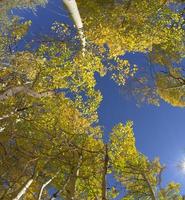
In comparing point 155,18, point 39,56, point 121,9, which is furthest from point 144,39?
point 39,56

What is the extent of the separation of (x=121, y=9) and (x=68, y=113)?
4.82 m

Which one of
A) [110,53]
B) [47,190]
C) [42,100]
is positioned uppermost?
[110,53]

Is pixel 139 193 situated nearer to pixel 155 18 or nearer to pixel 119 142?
pixel 119 142

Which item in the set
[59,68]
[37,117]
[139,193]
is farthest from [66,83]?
[139,193]

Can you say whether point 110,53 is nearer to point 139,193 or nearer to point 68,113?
point 68,113

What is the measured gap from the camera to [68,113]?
51.6ft

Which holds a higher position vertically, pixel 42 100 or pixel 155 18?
pixel 155 18

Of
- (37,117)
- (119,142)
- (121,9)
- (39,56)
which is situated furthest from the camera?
(121,9)

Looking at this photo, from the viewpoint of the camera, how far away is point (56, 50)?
13734 millimetres

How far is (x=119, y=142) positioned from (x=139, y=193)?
226 cm

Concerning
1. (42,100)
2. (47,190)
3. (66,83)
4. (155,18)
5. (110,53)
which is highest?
(155,18)

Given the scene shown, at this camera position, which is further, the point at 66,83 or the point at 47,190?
the point at 47,190

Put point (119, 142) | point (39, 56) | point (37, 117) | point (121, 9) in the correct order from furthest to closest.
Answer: point (121, 9) < point (119, 142) < point (39, 56) < point (37, 117)

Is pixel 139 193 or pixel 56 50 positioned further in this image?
pixel 139 193
